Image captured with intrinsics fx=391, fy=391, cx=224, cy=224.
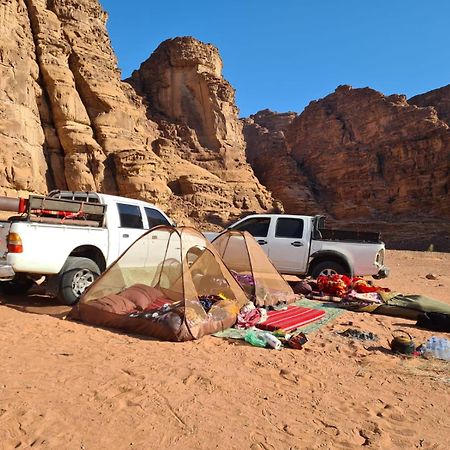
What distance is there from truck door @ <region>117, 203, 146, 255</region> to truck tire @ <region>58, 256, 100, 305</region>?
0.88m

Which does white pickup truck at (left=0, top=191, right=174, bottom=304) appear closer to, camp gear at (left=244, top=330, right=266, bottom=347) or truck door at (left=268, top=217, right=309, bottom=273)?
camp gear at (left=244, top=330, right=266, bottom=347)

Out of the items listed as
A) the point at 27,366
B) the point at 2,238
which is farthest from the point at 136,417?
the point at 2,238

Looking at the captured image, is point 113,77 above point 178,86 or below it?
below

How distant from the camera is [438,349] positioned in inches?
201

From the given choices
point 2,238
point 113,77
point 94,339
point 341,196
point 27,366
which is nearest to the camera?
point 27,366

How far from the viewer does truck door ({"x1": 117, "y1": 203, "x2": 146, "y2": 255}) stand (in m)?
7.92

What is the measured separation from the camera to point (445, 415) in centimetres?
353

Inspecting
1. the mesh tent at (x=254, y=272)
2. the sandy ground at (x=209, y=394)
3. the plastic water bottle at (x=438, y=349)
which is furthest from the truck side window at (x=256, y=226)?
the plastic water bottle at (x=438, y=349)

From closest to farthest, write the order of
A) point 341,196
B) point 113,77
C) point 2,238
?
1. point 2,238
2. point 113,77
3. point 341,196

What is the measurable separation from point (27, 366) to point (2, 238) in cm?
328

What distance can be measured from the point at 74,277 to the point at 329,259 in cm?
617

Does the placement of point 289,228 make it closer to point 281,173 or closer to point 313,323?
point 313,323

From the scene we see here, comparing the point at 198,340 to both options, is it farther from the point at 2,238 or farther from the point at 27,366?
the point at 2,238

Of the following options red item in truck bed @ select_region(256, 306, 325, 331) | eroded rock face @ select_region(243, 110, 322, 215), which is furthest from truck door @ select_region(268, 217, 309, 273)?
eroded rock face @ select_region(243, 110, 322, 215)
